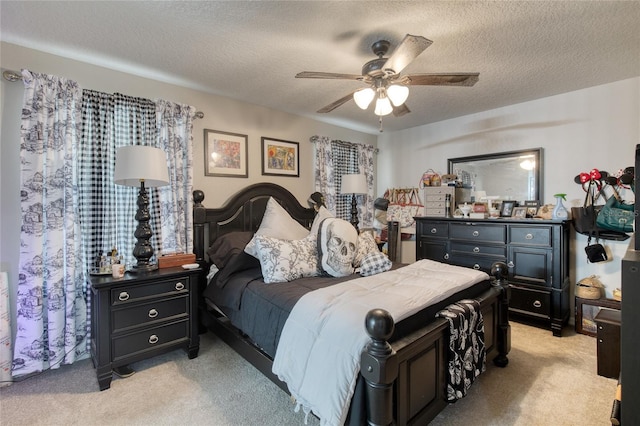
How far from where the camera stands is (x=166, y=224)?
2832mm

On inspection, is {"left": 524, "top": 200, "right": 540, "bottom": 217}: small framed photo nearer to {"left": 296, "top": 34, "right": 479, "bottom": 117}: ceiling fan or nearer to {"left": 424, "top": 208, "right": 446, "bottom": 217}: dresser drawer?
{"left": 424, "top": 208, "right": 446, "bottom": 217}: dresser drawer

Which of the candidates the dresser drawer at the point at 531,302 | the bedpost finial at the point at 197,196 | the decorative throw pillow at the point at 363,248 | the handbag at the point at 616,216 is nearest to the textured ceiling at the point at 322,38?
the bedpost finial at the point at 197,196

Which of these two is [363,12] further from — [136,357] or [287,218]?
[136,357]

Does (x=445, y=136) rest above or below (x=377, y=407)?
above

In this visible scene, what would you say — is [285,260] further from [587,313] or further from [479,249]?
[587,313]

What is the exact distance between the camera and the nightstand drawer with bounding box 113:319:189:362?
2217 mm

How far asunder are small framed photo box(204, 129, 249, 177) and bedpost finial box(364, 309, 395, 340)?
2559 millimetres

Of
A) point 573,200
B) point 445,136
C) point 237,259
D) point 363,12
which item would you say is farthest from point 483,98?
point 237,259

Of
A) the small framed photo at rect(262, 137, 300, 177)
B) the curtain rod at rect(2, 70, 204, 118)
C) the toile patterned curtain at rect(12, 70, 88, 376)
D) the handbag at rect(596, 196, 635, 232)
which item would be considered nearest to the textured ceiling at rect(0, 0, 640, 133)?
the curtain rod at rect(2, 70, 204, 118)

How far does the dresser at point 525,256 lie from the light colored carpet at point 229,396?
59 centimetres

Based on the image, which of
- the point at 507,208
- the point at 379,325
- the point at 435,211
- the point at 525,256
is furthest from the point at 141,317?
the point at 507,208

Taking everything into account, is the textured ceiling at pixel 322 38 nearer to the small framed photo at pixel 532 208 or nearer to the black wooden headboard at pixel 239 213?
the black wooden headboard at pixel 239 213

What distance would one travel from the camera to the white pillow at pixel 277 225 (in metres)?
3.11

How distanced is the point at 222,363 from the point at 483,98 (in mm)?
3834
